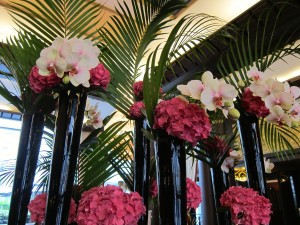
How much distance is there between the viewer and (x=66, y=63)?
719 mm

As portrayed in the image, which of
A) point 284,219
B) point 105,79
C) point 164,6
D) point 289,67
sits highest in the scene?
point 289,67

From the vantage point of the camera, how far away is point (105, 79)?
2.72 feet

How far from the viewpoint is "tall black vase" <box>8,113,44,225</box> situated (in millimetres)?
850

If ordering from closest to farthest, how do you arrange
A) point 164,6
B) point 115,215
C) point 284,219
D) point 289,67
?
point 115,215
point 164,6
point 289,67
point 284,219

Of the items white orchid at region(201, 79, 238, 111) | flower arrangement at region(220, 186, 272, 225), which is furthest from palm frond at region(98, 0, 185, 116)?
flower arrangement at region(220, 186, 272, 225)

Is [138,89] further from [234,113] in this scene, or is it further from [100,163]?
[234,113]

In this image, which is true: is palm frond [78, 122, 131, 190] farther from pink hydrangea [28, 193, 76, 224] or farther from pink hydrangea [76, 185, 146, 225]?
pink hydrangea [76, 185, 146, 225]

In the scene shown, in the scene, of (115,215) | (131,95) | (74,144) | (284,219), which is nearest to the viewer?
(115,215)

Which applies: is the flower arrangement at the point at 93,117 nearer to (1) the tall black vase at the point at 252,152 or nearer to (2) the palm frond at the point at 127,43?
(2) the palm frond at the point at 127,43

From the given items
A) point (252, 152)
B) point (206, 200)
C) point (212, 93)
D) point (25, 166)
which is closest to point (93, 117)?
point (25, 166)

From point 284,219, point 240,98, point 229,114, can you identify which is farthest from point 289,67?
point 229,114

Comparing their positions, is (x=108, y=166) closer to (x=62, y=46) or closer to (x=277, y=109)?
(x=62, y=46)

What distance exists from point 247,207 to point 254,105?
39cm

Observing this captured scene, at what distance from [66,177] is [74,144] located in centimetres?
9
